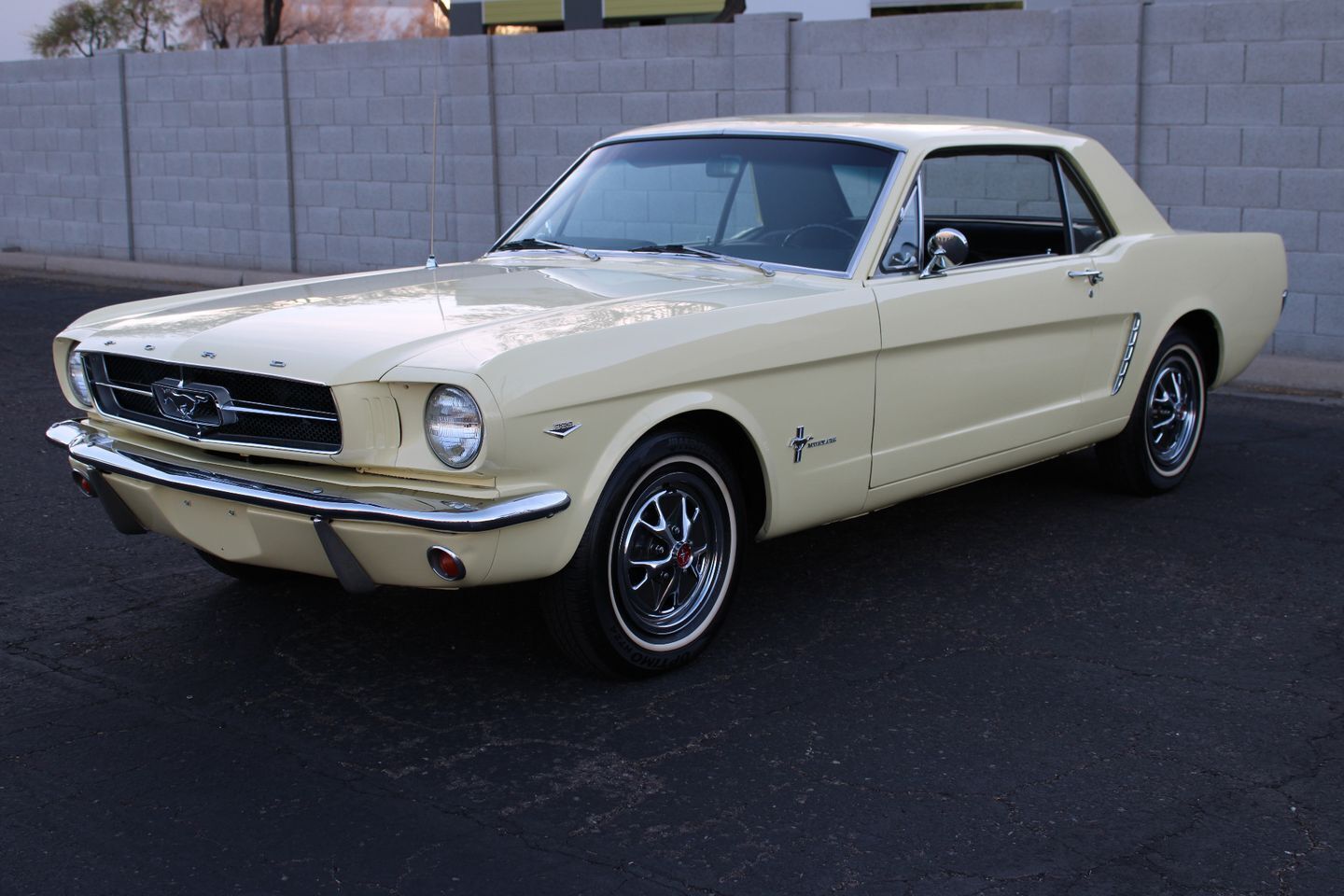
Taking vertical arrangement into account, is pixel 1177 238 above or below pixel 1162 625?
above

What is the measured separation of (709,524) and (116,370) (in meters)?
1.78

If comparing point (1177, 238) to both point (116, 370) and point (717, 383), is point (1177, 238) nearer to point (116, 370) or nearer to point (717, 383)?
point (717, 383)

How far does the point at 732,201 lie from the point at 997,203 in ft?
5.23

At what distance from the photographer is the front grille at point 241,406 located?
3.79 m

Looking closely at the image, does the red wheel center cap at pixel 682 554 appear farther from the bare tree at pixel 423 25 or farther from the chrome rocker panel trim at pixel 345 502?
the bare tree at pixel 423 25

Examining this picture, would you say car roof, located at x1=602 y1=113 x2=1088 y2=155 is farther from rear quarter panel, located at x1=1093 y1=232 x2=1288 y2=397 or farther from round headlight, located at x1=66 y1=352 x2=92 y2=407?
round headlight, located at x1=66 y1=352 x2=92 y2=407

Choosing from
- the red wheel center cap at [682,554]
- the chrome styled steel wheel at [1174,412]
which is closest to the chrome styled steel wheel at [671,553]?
the red wheel center cap at [682,554]

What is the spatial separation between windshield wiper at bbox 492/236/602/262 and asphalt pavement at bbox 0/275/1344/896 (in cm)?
122

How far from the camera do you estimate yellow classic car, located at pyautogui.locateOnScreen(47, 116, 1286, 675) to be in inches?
145

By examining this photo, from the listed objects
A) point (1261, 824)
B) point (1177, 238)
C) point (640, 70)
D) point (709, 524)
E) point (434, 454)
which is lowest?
point (1261, 824)

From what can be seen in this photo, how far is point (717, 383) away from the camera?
4137 mm

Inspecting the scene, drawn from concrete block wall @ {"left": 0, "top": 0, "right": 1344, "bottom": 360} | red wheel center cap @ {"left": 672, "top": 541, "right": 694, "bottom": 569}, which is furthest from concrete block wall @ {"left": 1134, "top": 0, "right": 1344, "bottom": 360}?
red wheel center cap @ {"left": 672, "top": 541, "right": 694, "bottom": 569}

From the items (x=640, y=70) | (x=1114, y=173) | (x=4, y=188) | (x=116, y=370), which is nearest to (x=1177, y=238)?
(x=1114, y=173)

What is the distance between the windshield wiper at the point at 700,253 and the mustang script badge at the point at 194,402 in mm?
1697
